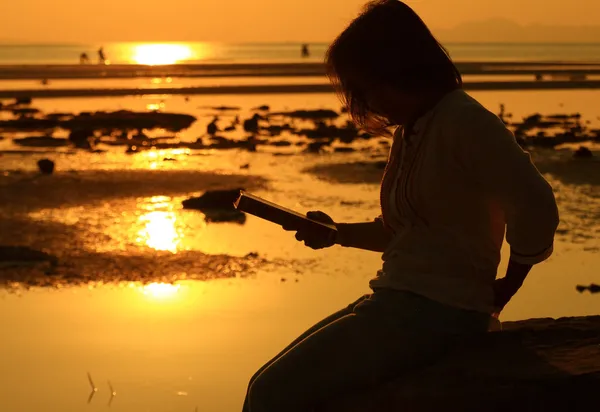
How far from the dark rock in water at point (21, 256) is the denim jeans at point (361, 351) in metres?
6.57

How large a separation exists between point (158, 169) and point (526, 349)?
13283 millimetres

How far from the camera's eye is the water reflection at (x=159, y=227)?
34.2 feet

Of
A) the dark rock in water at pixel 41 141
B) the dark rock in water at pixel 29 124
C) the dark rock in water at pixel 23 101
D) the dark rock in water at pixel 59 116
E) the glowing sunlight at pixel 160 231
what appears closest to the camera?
the glowing sunlight at pixel 160 231

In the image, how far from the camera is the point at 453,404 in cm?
339

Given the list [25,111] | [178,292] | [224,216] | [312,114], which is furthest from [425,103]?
[25,111]

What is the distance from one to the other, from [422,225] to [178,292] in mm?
5319

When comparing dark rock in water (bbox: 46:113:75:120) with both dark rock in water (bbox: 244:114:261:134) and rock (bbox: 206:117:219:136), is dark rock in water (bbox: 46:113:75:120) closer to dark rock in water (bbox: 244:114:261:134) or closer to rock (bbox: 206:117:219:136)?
rock (bbox: 206:117:219:136)

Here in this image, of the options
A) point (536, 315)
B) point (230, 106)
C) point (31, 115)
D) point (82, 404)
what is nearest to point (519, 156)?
point (82, 404)

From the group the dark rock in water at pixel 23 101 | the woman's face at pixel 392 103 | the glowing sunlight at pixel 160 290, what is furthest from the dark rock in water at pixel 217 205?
the dark rock in water at pixel 23 101

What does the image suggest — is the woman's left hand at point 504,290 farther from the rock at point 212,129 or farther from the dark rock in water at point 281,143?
the rock at point 212,129

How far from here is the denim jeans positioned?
3.28 m

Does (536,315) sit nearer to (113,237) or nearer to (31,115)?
(113,237)

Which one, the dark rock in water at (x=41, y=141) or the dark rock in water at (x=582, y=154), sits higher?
the dark rock in water at (x=41, y=141)

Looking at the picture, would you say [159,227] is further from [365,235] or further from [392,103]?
[392,103]
